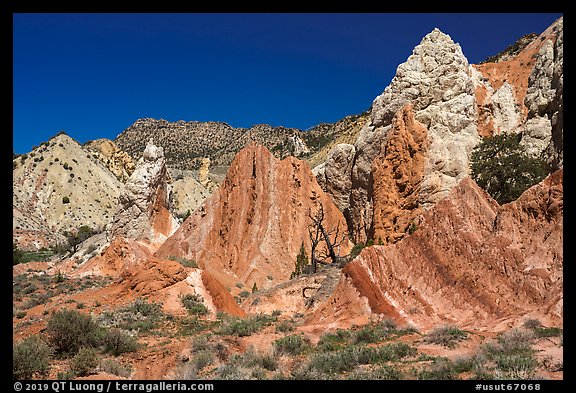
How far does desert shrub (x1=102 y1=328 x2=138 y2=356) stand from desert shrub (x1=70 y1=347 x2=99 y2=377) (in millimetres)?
786

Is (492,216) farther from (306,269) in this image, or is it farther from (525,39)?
(525,39)

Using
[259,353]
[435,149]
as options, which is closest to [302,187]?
[435,149]

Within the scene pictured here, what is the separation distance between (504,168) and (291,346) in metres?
20.2

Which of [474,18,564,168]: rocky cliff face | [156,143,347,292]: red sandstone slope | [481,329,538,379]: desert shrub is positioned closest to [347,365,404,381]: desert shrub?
[481,329,538,379]: desert shrub

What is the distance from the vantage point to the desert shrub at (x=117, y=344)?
12273mm

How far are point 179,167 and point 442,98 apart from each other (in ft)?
312

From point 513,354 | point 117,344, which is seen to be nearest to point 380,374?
point 513,354

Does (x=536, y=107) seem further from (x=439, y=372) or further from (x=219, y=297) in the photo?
(x=439, y=372)

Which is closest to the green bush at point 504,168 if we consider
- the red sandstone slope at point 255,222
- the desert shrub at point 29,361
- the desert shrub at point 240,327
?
the red sandstone slope at point 255,222

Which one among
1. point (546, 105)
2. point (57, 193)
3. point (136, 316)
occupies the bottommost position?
point (136, 316)

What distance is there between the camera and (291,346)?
1155cm

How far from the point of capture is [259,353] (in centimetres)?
1089

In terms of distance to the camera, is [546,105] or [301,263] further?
[301,263]

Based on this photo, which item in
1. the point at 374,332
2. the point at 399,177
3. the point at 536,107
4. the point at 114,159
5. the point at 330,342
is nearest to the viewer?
the point at 330,342
